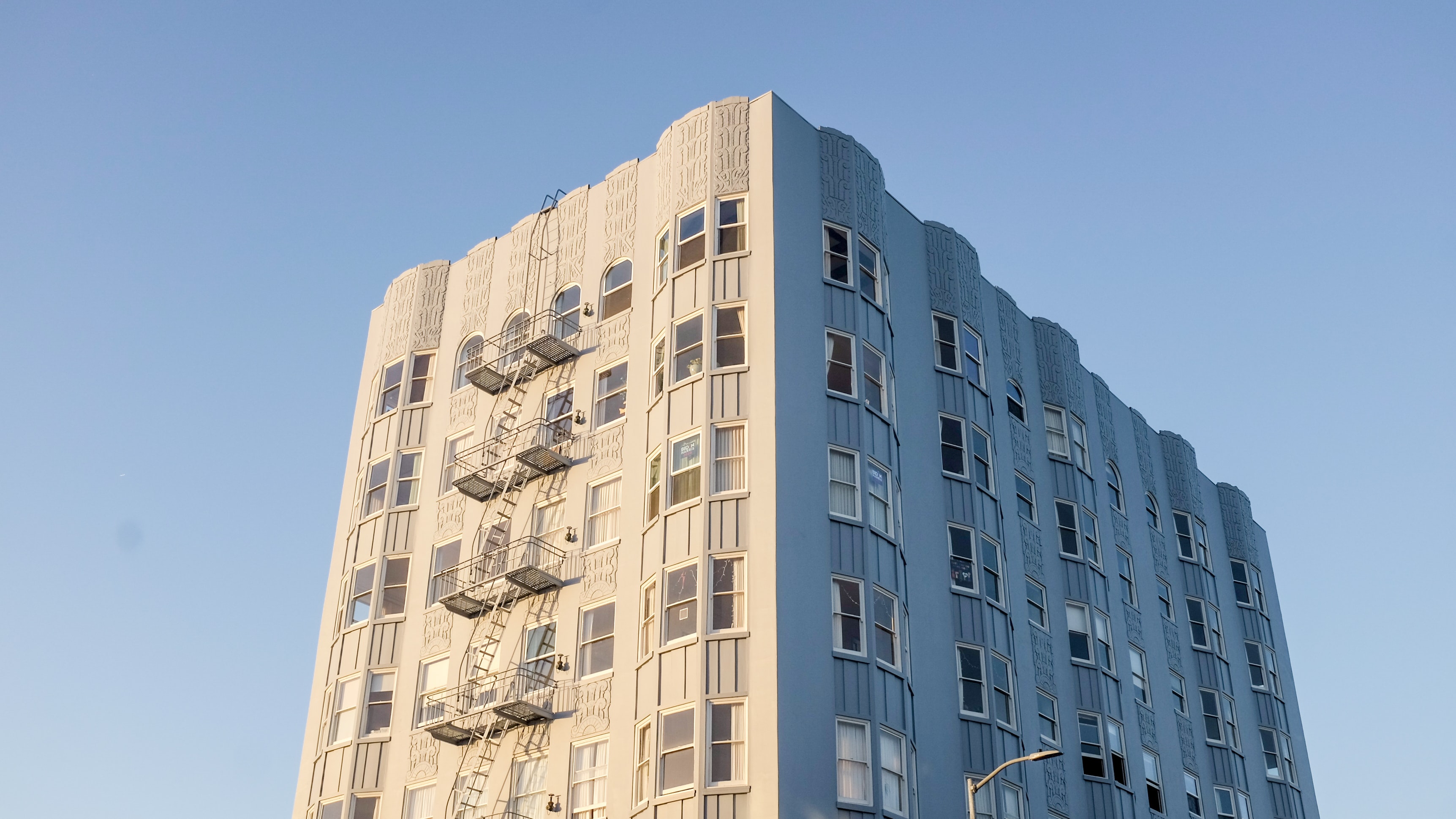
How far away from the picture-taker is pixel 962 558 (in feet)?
137

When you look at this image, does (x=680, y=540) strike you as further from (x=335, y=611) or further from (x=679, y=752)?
(x=335, y=611)

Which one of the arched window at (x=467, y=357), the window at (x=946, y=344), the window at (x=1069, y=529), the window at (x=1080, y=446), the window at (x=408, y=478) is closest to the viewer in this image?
the window at (x=946, y=344)

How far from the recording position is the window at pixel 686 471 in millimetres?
36562

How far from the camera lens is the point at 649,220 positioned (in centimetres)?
Answer: 4388

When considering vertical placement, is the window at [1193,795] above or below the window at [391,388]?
below

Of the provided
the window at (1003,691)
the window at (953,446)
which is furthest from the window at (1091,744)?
the window at (953,446)

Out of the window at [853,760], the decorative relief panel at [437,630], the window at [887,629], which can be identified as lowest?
the window at [853,760]

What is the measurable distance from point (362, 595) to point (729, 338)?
587 inches

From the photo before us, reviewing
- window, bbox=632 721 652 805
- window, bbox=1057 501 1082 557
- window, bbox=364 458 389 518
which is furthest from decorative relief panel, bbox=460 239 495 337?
window, bbox=1057 501 1082 557

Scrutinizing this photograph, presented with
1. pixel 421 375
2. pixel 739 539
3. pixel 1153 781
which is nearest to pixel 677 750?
pixel 739 539

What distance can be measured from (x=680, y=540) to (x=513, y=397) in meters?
10.7

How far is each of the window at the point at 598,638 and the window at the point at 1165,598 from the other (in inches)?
962

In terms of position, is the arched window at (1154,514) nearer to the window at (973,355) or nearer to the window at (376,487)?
the window at (973,355)

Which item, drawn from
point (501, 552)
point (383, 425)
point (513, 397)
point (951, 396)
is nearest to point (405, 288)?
point (383, 425)
